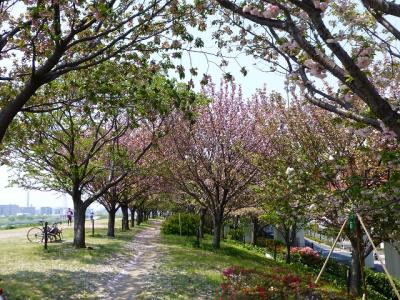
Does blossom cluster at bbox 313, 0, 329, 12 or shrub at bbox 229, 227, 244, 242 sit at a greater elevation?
blossom cluster at bbox 313, 0, 329, 12

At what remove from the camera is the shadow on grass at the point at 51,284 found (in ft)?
35.3

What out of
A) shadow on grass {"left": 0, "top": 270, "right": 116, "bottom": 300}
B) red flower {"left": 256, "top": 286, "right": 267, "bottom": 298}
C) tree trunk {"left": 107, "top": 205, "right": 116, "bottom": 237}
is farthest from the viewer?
tree trunk {"left": 107, "top": 205, "right": 116, "bottom": 237}

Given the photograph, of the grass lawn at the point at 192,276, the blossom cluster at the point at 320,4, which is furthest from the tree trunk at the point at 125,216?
the blossom cluster at the point at 320,4

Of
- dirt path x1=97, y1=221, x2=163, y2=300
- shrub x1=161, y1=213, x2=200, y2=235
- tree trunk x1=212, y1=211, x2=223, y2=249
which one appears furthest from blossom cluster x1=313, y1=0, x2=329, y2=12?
shrub x1=161, y1=213, x2=200, y2=235

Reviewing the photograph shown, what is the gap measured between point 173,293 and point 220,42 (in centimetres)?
686

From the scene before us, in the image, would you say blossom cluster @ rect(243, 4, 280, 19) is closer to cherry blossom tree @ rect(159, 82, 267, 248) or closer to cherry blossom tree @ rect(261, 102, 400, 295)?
cherry blossom tree @ rect(261, 102, 400, 295)

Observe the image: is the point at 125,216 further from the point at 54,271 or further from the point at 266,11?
the point at 266,11

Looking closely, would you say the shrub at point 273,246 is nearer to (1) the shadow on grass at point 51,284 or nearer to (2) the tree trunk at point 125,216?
(2) the tree trunk at point 125,216

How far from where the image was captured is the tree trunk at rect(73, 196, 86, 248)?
2059 centimetres

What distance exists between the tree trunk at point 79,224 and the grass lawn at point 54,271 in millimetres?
517

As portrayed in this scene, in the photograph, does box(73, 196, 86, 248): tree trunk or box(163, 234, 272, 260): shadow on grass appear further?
box(163, 234, 272, 260): shadow on grass

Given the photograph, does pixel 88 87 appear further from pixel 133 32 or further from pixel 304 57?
pixel 304 57

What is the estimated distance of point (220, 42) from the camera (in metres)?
9.44

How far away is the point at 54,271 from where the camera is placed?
547 inches
